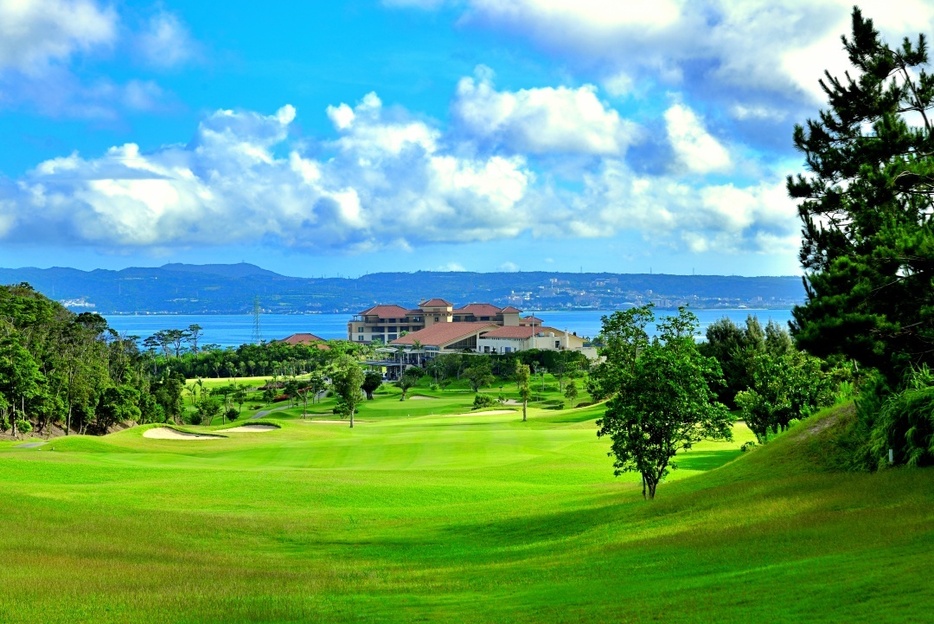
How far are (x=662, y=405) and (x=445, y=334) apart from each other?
143 meters

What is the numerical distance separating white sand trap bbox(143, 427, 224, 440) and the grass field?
2356 centimetres

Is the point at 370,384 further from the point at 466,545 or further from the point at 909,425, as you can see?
the point at 909,425

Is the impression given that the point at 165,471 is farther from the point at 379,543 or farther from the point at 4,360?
the point at 4,360

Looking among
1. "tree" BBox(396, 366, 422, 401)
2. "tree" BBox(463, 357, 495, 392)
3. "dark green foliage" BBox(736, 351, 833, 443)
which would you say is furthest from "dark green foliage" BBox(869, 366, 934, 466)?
"tree" BBox(463, 357, 495, 392)

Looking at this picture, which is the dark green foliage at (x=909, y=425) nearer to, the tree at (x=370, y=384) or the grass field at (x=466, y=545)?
the grass field at (x=466, y=545)

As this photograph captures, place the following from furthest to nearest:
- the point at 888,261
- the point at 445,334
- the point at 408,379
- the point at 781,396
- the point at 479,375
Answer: the point at 445,334, the point at 408,379, the point at 479,375, the point at 781,396, the point at 888,261

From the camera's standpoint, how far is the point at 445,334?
16638 centimetres

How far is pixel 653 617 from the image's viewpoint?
36.3 ft

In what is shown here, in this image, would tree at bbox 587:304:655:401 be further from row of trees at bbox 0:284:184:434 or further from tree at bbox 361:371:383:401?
tree at bbox 361:371:383:401

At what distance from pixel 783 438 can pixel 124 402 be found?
61449mm

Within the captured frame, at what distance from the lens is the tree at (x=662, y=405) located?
23281mm

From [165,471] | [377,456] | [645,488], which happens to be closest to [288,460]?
[377,456]

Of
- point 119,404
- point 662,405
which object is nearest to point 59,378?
point 119,404

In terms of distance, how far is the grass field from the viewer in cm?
1205
